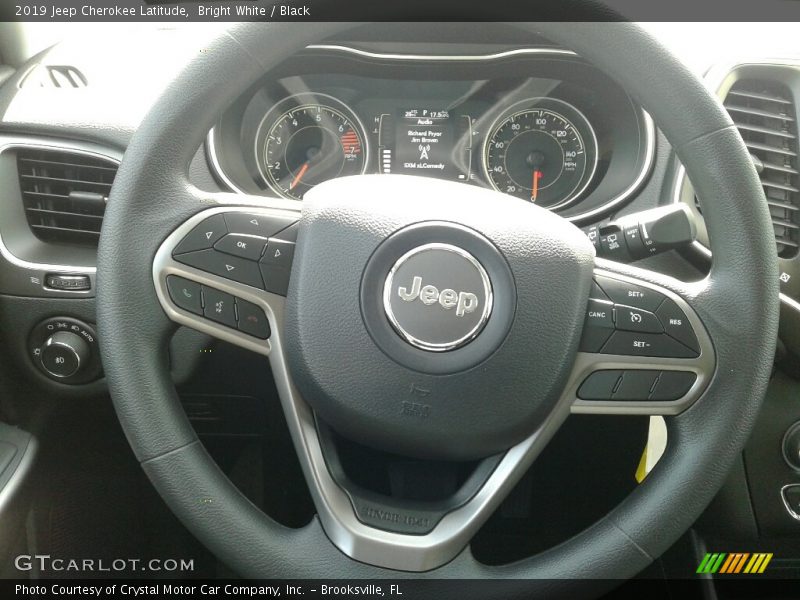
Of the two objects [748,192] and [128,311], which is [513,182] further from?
[128,311]

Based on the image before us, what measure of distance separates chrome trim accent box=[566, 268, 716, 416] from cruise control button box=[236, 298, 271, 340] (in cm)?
33

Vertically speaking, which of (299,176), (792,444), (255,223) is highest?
(255,223)

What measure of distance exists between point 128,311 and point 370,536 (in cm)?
35

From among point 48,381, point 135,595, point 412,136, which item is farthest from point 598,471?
point 48,381

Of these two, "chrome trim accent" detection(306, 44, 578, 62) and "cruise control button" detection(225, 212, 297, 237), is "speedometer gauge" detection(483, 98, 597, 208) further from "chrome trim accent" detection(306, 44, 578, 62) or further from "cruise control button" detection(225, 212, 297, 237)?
"cruise control button" detection(225, 212, 297, 237)

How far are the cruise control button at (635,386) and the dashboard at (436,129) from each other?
0.56m

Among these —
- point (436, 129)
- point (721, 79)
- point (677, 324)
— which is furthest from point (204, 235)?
point (721, 79)

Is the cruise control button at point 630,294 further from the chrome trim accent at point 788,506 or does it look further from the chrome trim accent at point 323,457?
the chrome trim accent at point 788,506

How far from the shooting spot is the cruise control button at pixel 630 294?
3.05 ft

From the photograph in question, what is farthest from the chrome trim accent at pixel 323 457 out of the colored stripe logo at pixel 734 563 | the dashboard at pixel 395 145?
the colored stripe logo at pixel 734 563

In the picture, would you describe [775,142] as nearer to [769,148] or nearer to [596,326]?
[769,148]

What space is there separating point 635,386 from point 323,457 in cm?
34

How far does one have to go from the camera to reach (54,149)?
4.25 feet

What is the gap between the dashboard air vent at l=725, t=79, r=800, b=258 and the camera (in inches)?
52.1
